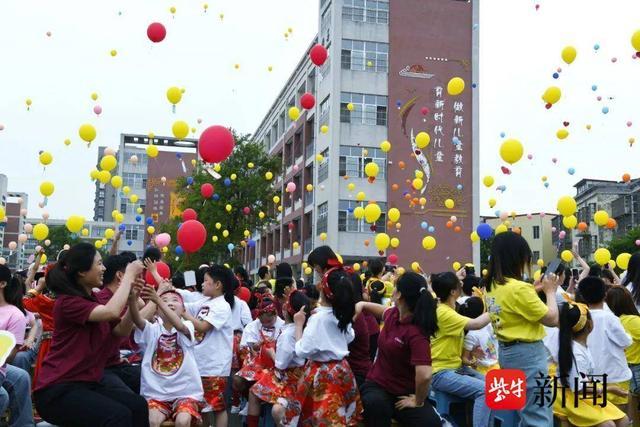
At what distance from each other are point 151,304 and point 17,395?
3.98 ft

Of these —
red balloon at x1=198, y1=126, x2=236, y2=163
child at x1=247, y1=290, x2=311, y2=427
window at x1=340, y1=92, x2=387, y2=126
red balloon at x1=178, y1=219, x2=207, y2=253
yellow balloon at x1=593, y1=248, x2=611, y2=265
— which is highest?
window at x1=340, y1=92, x2=387, y2=126

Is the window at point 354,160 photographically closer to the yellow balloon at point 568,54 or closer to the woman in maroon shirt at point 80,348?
the yellow balloon at point 568,54

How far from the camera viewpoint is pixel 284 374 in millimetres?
5293

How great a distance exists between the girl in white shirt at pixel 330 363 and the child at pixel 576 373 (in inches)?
54.2

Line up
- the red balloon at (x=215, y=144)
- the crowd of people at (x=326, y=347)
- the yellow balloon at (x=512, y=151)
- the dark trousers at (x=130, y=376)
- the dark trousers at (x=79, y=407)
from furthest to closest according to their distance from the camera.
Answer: the yellow balloon at (x=512, y=151) < the red balloon at (x=215, y=144) < the dark trousers at (x=130, y=376) < the crowd of people at (x=326, y=347) < the dark trousers at (x=79, y=407)

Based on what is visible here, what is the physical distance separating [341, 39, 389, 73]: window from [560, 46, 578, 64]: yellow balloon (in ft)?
60.1

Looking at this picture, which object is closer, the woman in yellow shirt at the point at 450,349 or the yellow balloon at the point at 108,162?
the woman in yellow shirt at the point at 450,349

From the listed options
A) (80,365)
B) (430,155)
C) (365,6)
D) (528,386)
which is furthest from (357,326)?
(365,6)

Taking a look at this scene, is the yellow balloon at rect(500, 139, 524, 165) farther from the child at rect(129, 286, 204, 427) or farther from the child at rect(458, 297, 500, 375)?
the child at rect(129, 286, 204, 427)

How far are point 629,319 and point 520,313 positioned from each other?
5.72 ft

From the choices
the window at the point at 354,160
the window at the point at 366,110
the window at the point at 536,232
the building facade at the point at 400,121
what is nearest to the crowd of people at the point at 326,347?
the building facade at the point at 400,121

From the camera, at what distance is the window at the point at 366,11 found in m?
28.0

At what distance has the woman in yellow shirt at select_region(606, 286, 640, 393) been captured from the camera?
512 centimetres

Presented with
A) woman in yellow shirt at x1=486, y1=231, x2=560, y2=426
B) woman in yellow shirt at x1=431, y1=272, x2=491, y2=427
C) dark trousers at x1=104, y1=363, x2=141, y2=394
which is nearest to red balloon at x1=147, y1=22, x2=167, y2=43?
dark trousers at x1=104, y1=363, x2=141, y2=394
